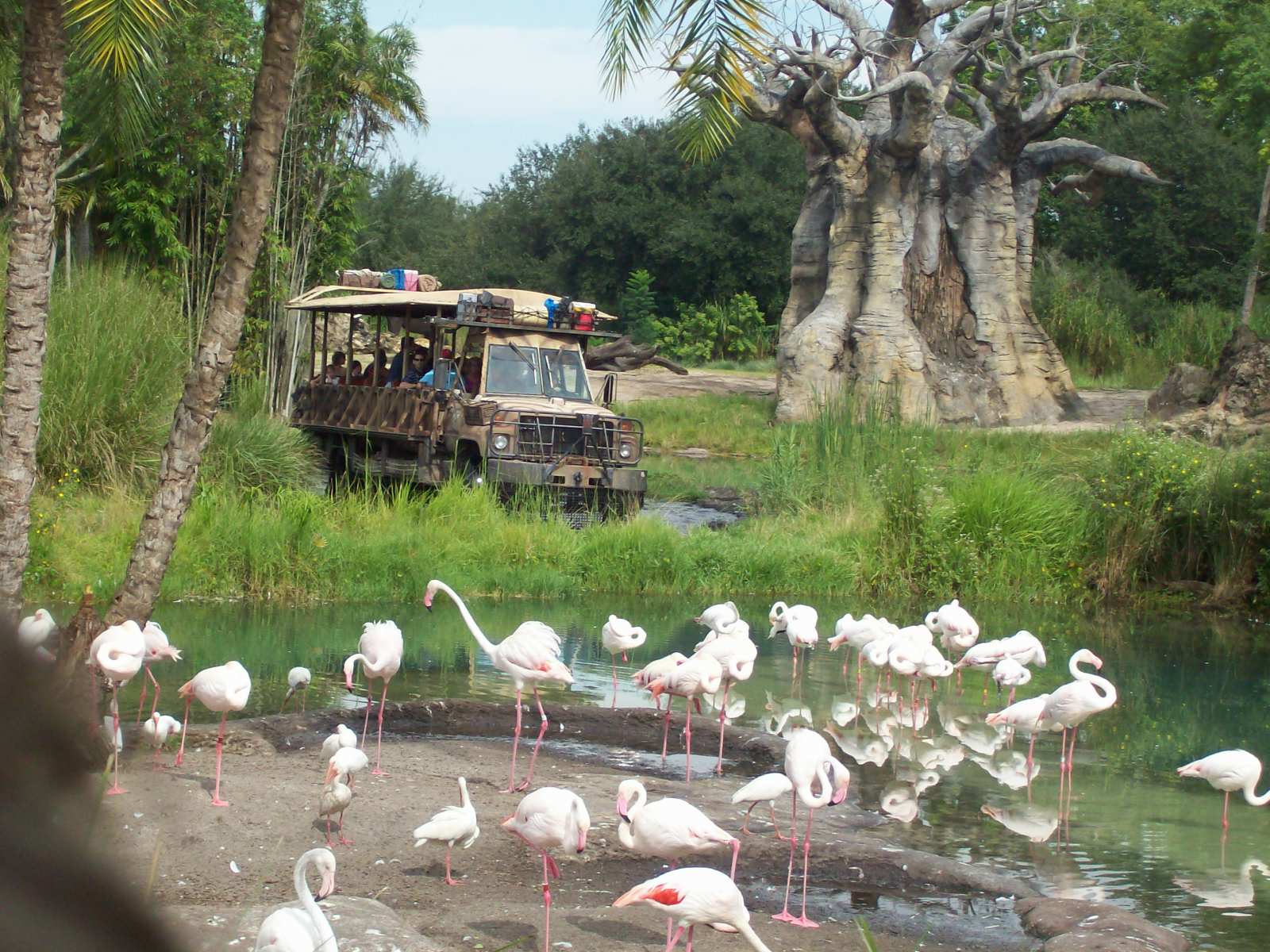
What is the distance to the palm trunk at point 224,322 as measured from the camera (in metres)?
7.86

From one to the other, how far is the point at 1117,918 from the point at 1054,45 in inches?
1665

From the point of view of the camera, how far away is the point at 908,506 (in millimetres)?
16078

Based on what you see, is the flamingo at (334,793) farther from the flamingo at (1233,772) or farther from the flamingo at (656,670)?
the flamingo at (1233,772)

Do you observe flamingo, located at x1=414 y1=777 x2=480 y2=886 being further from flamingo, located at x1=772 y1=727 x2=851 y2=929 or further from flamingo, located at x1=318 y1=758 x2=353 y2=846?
flamingo, located at x1=772 y1=727 x2=851 y2=929

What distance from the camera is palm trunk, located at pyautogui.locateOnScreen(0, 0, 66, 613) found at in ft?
24.6

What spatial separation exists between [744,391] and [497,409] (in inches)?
628

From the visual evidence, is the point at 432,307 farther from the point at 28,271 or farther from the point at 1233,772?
the point at 1233,772

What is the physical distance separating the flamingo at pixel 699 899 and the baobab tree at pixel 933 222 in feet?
72.5

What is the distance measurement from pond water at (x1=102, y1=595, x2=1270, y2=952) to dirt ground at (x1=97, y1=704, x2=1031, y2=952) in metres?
0.47

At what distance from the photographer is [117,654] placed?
7.07m

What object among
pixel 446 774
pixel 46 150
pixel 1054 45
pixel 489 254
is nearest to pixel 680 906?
pixel 446 774

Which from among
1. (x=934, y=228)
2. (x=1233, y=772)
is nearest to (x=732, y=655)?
(x=1233, y=772)

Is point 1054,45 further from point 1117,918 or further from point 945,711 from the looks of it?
point 1117,918

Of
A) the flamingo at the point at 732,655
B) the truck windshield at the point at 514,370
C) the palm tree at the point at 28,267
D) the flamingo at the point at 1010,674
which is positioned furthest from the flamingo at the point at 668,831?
the truck windshield at the point at 514,370
